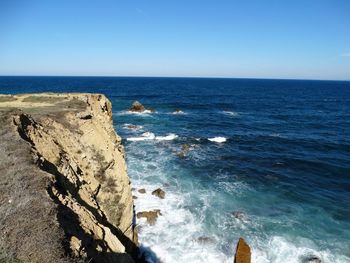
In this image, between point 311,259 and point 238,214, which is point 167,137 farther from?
point 311,259

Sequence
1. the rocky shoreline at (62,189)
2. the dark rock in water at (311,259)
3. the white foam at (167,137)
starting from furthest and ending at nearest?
the white foam at (167,137)
the dark rock in water at (311,259)
the rocky shoreline at (62,189)

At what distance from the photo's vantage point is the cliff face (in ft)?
25.2

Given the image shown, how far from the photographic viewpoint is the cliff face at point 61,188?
7.68m

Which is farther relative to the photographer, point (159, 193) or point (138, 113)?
point (138, 113)

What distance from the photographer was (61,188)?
412 inches

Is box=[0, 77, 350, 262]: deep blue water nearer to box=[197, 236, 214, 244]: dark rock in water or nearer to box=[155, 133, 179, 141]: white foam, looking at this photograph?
box=[197, 236, 214, 244]: dark rock in water

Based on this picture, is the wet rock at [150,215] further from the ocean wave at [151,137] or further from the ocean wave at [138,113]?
the ocean wave at [138,113]

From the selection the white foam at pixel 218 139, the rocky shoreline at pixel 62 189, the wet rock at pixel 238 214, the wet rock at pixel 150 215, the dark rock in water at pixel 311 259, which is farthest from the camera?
the white foam at pixel 218 139

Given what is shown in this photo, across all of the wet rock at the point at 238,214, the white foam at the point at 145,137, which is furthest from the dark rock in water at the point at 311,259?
the white foam at the point at 145,137

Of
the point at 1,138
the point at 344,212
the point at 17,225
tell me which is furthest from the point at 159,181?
the point at 17,225

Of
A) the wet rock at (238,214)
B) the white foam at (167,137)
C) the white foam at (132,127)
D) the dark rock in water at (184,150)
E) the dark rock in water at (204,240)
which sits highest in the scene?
the white foam at (132,127)

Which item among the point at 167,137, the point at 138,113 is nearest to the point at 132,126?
the point at 167,137

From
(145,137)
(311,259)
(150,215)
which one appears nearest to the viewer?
(311,259)

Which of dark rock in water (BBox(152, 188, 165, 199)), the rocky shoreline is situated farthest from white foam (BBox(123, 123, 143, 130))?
the rocky shoreline
